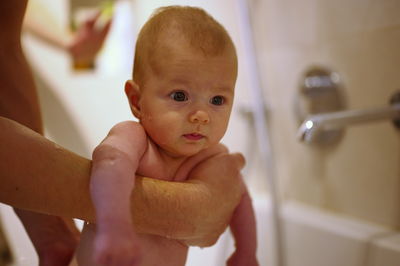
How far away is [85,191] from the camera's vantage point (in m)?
0.34

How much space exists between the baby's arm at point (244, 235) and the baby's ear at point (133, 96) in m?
0.16

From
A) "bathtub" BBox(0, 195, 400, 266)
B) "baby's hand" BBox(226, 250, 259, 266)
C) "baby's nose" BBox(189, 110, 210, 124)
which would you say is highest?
"baby's nose" BBox(189, 110, 210, 124)

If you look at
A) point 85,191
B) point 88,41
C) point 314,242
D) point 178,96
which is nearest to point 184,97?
point 178,96

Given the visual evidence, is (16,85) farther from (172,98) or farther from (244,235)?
(244,235)

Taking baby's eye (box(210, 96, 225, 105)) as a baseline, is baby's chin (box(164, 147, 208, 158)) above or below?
below

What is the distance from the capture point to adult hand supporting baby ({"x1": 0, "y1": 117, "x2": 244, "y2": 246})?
0.32 meters

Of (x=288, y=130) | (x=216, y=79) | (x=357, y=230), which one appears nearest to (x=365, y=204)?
(x=357, y=230)

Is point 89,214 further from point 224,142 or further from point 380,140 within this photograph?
point 380,140

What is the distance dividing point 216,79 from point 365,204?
0.60 meters

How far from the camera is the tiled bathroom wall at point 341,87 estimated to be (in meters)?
0.80

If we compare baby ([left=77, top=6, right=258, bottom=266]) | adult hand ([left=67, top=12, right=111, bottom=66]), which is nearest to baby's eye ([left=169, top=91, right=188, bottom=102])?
baby ([left=77, top=6, right=258, bottom=266])

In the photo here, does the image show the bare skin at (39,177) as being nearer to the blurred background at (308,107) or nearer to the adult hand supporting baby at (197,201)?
the adult hand supporting baby at (197,201)

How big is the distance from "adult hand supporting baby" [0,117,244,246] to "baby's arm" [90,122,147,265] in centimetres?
3

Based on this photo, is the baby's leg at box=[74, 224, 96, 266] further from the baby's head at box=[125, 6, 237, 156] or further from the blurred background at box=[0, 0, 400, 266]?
the blurred background at box=[0, 0, 400, 266]
